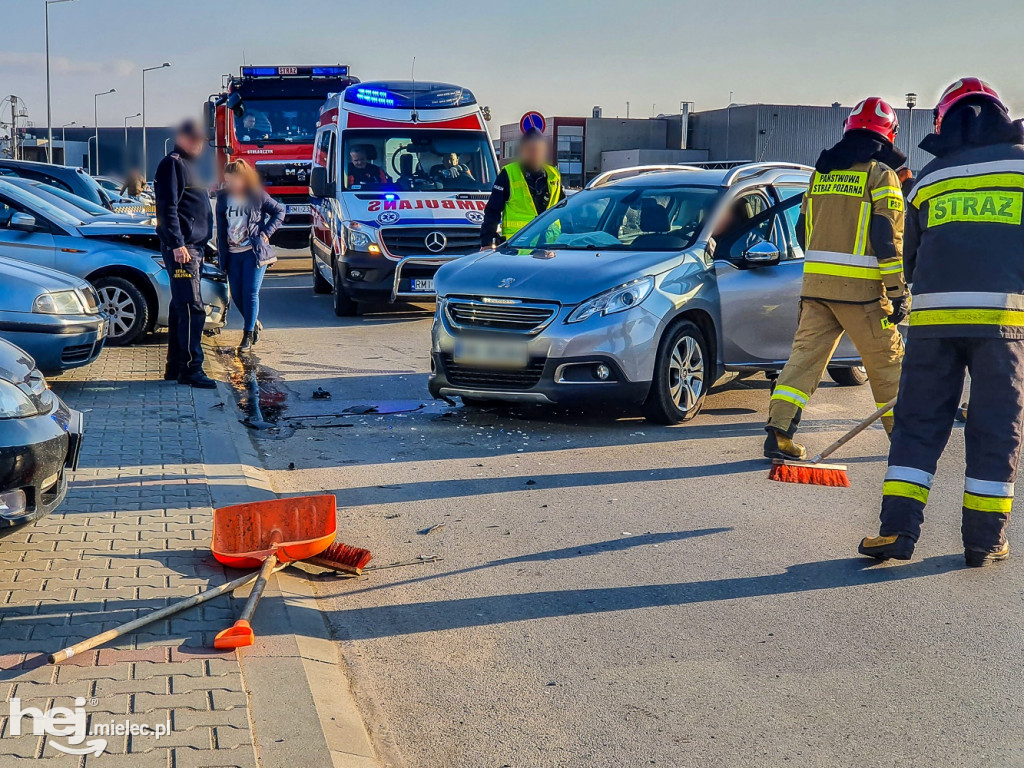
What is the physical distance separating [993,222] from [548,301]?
327 cm

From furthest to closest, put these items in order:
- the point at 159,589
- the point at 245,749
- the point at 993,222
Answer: the point at 993,222 < the point at 159,589 < the point at 245,749

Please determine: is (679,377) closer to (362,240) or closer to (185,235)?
(185,235)

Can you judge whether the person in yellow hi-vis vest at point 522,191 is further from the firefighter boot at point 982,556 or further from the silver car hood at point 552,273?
the firefighter boot at point 982,556

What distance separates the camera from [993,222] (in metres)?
5.04

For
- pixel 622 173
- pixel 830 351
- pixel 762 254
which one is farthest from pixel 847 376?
pixel 830 351

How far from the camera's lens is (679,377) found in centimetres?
819

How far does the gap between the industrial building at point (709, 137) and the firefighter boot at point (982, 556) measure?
42.8 m

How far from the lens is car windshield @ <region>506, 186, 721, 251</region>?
28.1ft

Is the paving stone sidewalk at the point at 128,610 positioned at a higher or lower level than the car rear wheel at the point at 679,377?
lower

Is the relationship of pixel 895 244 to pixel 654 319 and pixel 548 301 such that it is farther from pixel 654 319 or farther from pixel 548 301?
pixel 548 301

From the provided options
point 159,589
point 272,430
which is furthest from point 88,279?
point 159,589

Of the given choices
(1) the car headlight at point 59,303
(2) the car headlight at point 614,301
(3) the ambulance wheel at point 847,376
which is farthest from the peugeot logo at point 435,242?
(2) the car headlight at point 614,301

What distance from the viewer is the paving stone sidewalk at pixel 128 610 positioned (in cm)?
327

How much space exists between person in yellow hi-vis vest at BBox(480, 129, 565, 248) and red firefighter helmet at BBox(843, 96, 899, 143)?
14.9ft
